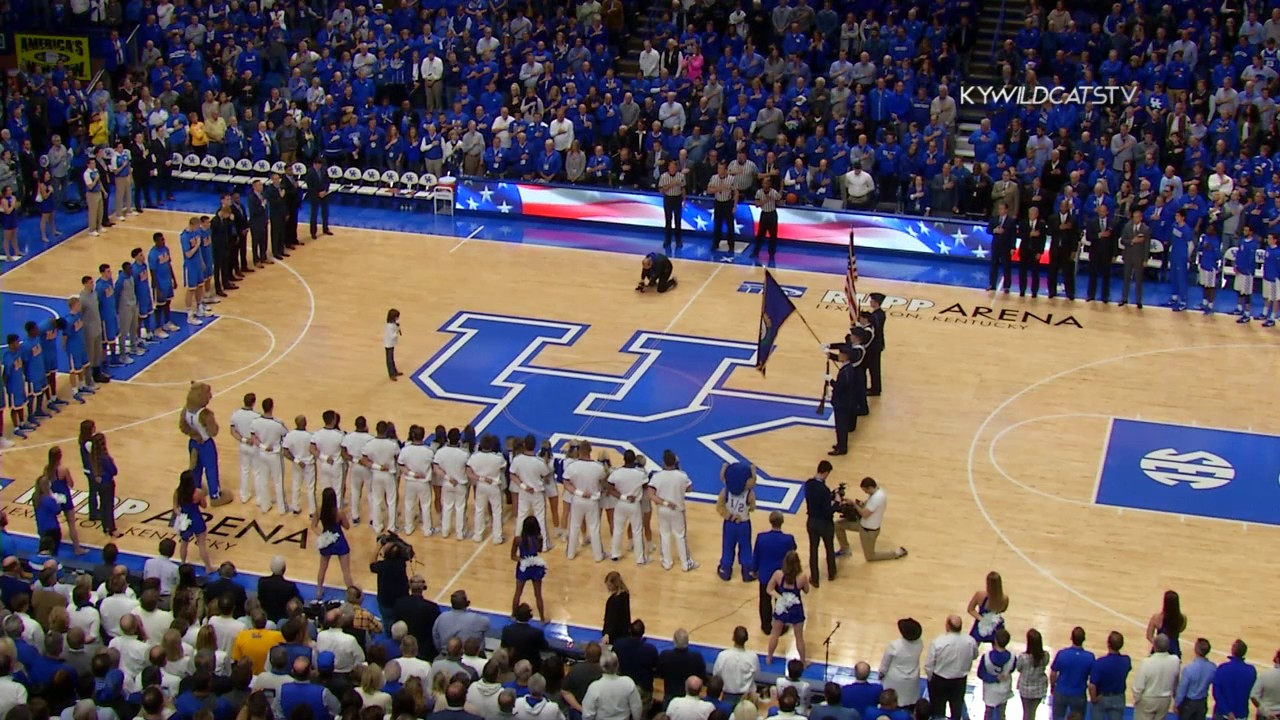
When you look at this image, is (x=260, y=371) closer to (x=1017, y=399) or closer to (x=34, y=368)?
(x=34, y=368)

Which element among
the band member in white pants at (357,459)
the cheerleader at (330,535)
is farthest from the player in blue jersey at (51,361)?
the cheerleader at (330,535)

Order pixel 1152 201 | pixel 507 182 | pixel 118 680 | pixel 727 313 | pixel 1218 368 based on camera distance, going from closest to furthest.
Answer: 1. pixel 118 680
2. pixel 1218 368
3. pixel 727 313
4. pixel 1152 201
5. pixel 507 182

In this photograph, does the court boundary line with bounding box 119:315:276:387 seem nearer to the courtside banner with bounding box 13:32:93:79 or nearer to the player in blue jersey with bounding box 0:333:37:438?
the player in blue jersey with bounding box 0:333:37:438

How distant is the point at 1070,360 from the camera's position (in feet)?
100

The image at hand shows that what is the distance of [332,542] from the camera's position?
2195 cm

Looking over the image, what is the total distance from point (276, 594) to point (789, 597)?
5.90 m

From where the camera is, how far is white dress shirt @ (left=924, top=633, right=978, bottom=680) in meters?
18.4

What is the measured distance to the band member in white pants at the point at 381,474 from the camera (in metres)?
23.8

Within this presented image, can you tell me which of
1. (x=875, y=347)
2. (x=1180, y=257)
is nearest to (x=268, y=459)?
(x=875, y=347)

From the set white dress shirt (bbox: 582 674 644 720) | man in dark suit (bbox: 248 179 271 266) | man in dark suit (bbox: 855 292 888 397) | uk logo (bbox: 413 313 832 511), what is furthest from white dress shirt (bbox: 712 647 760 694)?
man in dark suit (bbox: 248 179 271 266)

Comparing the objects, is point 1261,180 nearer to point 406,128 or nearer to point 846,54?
point 846,54

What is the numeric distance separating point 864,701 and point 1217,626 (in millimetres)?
7045

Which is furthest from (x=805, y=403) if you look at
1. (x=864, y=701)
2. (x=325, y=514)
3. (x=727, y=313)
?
(x=864, y=701)

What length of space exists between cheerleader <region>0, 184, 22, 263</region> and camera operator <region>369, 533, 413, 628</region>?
58.6 ft
